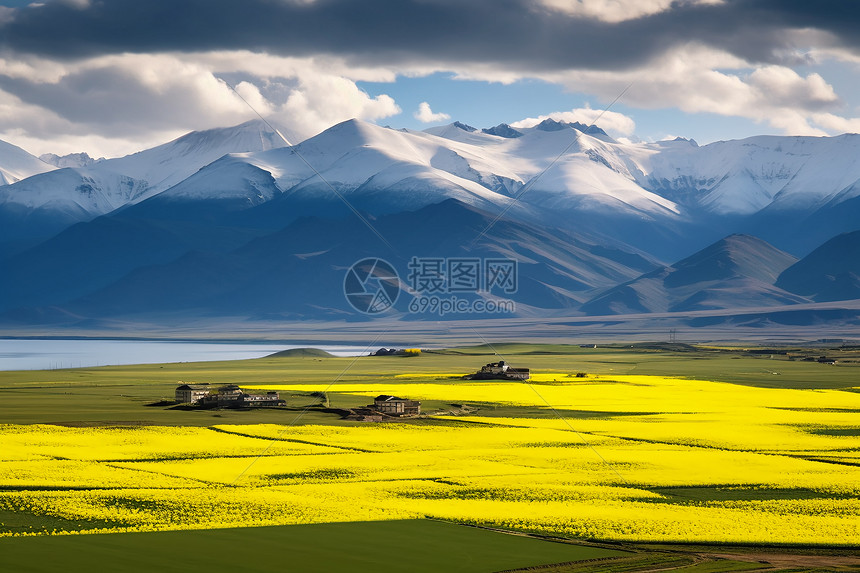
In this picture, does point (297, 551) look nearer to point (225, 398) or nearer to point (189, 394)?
point (225, 398)

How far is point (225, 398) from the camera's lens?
81875mm

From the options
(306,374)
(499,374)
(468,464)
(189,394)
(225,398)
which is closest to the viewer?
(468,464)

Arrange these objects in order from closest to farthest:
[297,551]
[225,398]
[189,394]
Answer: [297,551] < [225,398] < [189,394]

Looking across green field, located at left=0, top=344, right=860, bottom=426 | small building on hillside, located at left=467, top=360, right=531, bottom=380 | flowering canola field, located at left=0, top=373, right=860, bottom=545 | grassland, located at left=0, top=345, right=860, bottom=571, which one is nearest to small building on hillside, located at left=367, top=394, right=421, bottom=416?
grassland, located at left=0, top=345, right=860, bottom=571

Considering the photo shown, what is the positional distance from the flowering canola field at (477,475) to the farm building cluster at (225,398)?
46.6 ft

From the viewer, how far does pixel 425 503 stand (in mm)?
39938

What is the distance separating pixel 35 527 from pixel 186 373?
93.2 metres

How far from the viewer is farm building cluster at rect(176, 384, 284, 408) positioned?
8100 cm

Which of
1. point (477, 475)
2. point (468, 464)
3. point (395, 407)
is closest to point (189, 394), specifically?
point (395, 407)

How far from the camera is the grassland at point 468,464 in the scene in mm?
36750

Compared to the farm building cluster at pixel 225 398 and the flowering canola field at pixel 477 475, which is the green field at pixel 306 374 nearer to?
the farm building cluster at pixel 225 398

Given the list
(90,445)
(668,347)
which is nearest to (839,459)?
(90,445)

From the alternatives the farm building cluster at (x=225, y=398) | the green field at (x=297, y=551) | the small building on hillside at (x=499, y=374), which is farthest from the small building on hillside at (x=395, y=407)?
the small building on hillside at (x=499, y=374)

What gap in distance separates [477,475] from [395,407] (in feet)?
91.4
